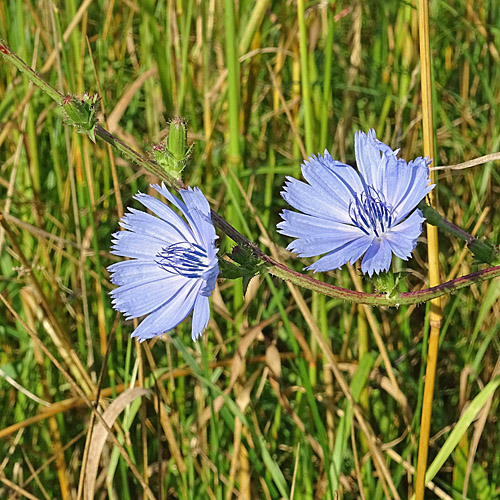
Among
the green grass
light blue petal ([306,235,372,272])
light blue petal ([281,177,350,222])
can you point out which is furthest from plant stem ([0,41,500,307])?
the green grass

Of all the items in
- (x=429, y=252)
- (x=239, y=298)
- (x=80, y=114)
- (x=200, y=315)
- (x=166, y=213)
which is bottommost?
(x=239, y=298)

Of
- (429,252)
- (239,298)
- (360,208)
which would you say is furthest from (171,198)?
(239,298)

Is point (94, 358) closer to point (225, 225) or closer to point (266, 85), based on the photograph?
point (266, 85)

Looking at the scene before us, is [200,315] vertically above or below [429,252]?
above

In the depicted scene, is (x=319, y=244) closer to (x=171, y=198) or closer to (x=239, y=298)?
(x=171, y=198)

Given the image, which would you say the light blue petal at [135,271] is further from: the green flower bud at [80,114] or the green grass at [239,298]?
the green grass at [239,298]

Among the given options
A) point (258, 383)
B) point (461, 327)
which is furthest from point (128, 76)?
point (461, 327)

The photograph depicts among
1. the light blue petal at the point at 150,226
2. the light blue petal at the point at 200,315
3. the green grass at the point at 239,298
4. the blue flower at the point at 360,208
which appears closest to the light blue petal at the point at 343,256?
the blue flower at the point at 360,208

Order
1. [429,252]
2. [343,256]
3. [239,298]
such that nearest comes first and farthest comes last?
1. [343,256]
2. [429,252]
3. [239,298]
